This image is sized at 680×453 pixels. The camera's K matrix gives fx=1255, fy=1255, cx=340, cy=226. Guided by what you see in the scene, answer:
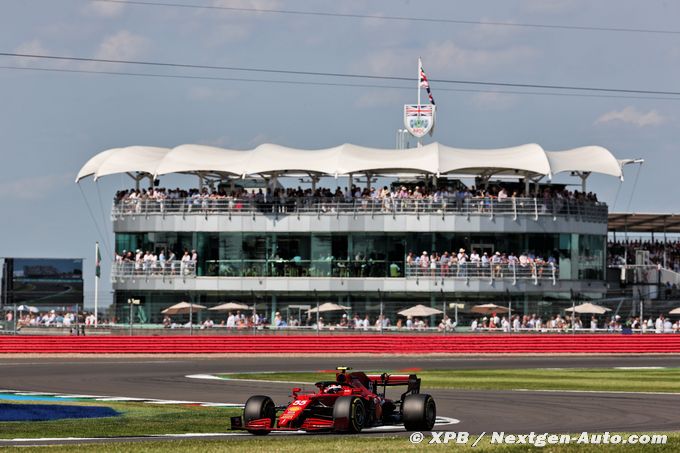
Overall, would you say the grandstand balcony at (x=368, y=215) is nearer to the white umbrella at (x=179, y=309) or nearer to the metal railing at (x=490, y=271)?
the metal railing at (x=490, y=271)

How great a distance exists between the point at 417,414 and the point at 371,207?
4898 cm

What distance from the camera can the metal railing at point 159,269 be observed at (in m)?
71.9

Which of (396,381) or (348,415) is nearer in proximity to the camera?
(348,415)

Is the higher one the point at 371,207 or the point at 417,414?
the point at 371,207

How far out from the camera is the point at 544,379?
39.4 m

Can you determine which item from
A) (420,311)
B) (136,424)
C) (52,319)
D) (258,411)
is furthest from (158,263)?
(258,411)

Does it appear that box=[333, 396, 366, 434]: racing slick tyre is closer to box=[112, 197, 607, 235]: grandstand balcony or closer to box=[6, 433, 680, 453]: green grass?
box=[6, 433, 680, 453]: green grass

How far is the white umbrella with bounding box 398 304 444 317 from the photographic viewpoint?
60.9 m

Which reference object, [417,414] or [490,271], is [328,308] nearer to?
[490,271]

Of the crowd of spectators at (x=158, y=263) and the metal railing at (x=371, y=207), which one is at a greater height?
the metal railing at (x=371, y=207)

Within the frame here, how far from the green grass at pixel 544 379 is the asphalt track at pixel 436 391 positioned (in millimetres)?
1506

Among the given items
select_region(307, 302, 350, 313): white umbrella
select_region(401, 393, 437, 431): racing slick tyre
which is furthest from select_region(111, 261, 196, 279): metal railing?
select_region(401, 393, 437, 431): racing slick tyre

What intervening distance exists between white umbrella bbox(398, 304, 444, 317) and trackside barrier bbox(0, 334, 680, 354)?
200cm

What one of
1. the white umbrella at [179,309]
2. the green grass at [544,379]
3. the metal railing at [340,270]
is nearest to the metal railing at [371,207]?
the metal railing at [340,270]
